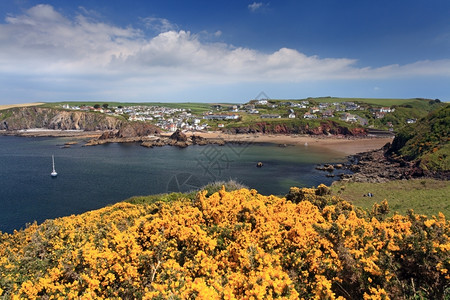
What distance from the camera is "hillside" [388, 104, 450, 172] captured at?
171ft

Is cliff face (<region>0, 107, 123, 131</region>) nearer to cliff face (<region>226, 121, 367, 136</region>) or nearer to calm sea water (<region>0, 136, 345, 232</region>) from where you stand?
calm sea water (<region>0, 136, 345, 232</region>)

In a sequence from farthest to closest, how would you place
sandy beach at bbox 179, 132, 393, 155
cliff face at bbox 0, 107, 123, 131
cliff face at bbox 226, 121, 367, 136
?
cliff face at bbox 0, 107, 123, 131 → cliff face at bbox 226, 121, 367, 136 → sandy beach at bbox 179, 132, 393, 155

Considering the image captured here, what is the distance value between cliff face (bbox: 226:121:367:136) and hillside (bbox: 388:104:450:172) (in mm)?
37251

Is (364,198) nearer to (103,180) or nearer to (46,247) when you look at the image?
(46,247)

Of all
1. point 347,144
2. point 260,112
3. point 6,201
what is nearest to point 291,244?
point 6,201

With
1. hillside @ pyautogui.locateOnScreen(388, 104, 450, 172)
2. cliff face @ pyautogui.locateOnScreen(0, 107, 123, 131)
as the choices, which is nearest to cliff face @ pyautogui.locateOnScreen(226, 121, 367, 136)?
hillside @ pyautogui.locateOnScreen(388, 104, 450, 172)

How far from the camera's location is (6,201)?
43.0 meters

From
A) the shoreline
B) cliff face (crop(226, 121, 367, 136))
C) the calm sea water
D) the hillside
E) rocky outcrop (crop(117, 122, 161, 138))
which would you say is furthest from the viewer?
→ rocky outcrop (crop(117, 122, 161, 138))

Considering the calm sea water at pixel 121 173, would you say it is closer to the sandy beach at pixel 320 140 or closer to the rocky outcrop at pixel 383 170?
the rocky outcrop at pixel 383 170

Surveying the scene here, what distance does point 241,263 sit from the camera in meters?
8.57

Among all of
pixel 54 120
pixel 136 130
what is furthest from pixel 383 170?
pixel 54 120

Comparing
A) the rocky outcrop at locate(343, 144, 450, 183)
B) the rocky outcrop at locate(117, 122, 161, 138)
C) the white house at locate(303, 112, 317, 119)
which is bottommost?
the rocky outcrop at locate(343, 144, 450, 183)

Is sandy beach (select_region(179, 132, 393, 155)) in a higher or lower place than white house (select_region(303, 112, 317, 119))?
lower

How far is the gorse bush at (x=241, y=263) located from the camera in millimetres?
7266
